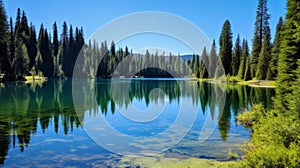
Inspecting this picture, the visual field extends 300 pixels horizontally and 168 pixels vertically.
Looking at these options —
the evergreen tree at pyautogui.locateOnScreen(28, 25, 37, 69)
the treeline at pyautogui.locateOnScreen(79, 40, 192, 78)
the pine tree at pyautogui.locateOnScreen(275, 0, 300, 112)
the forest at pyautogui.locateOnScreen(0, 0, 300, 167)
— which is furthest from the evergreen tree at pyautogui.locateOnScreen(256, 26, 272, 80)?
the evergreen tree at pyautogui.locateOnScreen(28, 25, 37, 69)

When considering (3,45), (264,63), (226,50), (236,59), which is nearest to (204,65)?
(226,50)

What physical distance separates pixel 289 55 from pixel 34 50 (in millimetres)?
86736

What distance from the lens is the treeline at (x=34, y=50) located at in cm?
6534

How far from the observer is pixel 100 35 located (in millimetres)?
14766

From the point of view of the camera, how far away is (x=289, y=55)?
16.3 meters

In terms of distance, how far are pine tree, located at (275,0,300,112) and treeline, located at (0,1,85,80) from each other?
5724 cm

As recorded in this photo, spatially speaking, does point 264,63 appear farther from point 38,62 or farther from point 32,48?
point 32,48

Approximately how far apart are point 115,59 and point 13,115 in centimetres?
9591

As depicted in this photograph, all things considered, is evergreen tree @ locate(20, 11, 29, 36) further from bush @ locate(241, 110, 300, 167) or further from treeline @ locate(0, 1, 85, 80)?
bush @ locate(241, 110, 300, 167)

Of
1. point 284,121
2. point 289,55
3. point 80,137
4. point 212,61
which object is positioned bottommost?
point 80,137

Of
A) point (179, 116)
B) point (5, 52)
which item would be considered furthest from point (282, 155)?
point (5, 52)

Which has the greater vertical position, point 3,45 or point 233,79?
point 3,45

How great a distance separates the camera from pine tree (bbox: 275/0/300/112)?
15.7 m

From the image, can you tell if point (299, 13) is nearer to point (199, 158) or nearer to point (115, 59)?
point (199, 158)
